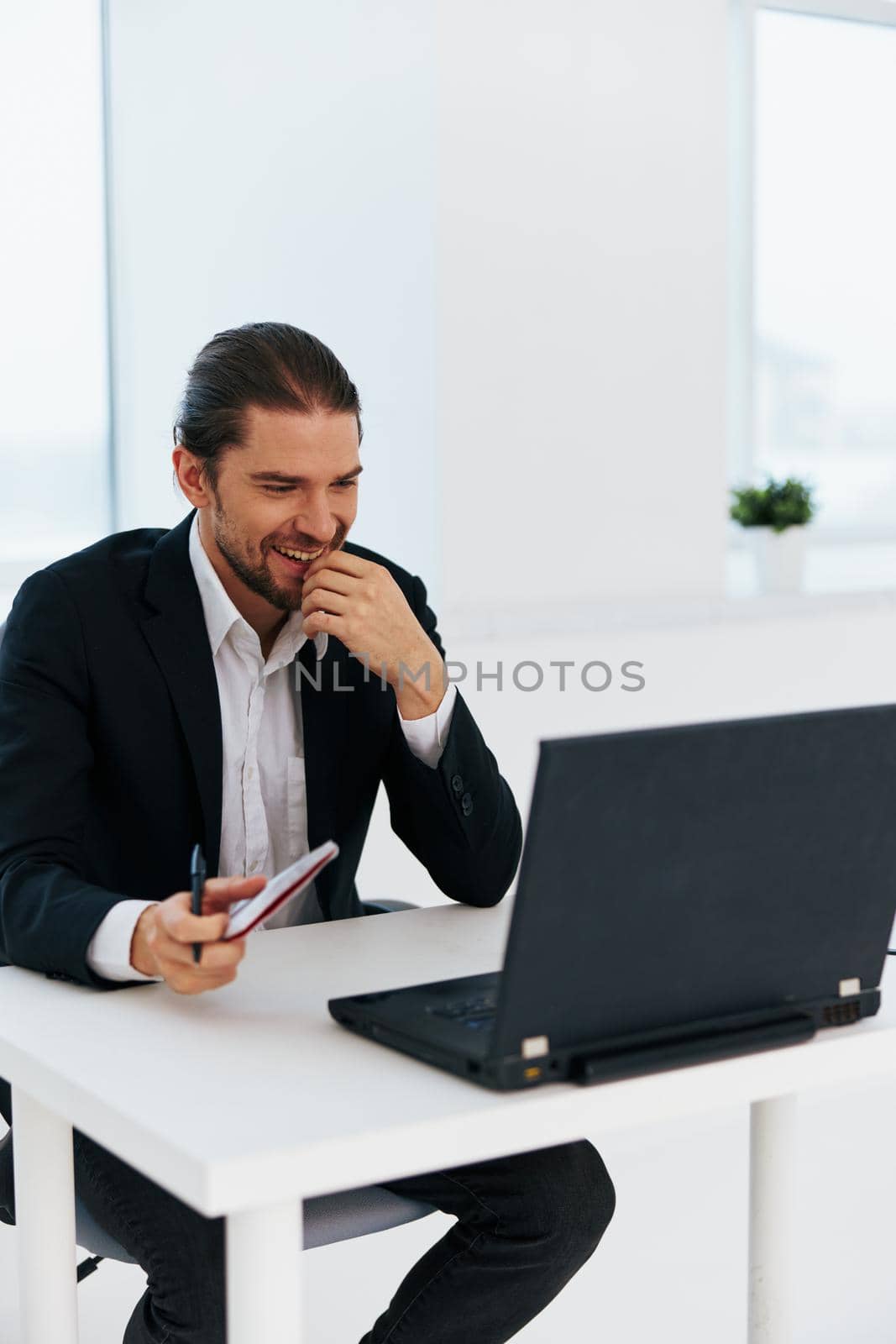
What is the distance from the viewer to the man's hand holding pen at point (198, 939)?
1.32m

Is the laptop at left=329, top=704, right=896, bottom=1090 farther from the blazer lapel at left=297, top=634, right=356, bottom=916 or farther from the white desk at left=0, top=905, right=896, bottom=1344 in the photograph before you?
the blazer lapel at left=297, top=634, right=356, bottom=916

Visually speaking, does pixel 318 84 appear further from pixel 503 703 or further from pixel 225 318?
pixel 503 703

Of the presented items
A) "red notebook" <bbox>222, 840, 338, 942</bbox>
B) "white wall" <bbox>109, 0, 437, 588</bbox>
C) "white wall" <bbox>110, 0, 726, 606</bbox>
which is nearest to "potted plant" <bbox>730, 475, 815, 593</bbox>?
"white wall" <bbox>110, 0, 726, 606</bbox>

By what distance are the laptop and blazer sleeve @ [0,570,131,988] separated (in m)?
0.30

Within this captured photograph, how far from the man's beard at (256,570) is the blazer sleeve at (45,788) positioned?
0.20 meters

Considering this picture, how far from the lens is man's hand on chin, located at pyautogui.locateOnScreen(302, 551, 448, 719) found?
5.99 feet

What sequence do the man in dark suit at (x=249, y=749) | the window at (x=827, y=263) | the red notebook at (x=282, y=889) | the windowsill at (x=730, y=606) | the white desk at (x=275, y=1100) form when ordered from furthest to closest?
1. the window at (x=827, y=263)
2. the windowsill at (x=730, y=606)
3. the man in dark suit at (x=249, y=749)
4. the red notebook at (x=282, y=889)
5. the white desk at (x=275, y=1100)

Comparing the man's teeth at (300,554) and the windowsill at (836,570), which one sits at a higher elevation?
the man's teeth at (300,554)

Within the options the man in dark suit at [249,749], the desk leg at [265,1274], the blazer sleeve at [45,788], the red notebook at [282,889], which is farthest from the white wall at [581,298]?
the desk leg at [265,1274]

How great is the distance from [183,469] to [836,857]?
3.28 ft

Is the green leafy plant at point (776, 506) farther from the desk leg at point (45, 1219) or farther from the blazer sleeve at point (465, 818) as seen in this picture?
the desk leg at point (45, 1219)

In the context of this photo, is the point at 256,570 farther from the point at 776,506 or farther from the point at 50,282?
the point at 776,506

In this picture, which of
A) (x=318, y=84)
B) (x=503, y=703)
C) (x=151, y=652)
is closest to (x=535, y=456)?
(x=503, y=703)

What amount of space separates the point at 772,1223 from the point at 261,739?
76 cm
